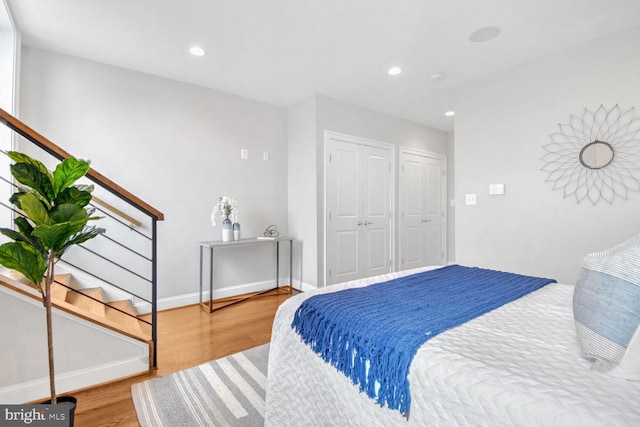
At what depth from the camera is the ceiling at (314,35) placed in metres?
2.02

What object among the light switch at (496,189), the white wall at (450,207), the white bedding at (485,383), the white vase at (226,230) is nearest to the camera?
the white bedding at (485,383)

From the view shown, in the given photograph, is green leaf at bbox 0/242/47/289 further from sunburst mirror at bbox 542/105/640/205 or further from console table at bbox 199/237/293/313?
sunburst mirror at bbox 542/105/640/205

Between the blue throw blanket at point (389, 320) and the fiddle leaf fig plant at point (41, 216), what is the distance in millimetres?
1080

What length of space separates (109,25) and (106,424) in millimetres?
2685

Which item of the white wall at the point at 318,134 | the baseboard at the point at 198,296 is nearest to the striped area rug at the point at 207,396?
the baseboard at the point at 198,296

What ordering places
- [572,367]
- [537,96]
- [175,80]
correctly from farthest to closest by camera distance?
[175,80]
[537,96]
[572,367]

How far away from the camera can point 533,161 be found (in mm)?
2691

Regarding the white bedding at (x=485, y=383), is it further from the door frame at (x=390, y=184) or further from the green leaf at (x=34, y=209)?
the door frame at (x=390, y=184)

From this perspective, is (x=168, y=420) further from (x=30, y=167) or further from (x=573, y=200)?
(x=573, y=200)

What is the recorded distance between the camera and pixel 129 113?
290 cm

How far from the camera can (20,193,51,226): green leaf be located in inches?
46.6

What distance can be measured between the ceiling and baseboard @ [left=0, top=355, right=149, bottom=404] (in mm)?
2409

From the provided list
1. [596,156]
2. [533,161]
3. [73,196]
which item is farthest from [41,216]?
[596,156]

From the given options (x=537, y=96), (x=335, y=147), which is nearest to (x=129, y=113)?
(x=335, y=147)
